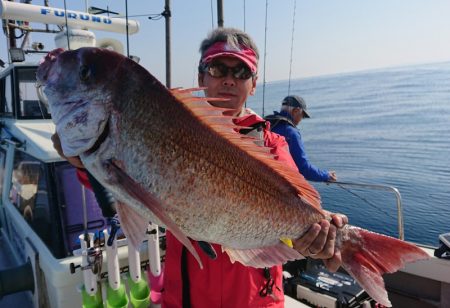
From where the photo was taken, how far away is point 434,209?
11500 mm

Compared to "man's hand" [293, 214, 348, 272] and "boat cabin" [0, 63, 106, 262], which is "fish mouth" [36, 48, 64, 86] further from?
"boat cabin" [0, 63, 106, 262]

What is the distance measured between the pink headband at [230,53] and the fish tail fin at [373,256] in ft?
3.51

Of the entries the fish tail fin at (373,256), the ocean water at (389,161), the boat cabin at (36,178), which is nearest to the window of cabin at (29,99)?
the boat cabin at (36,178)

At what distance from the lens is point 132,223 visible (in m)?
1.48

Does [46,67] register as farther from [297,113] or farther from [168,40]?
[168,40]

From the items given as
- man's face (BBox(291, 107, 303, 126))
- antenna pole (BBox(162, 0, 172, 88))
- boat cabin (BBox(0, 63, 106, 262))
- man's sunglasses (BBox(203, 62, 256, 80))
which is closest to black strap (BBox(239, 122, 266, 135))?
man's sunglasses (BBox(203, 62, 256, 80))

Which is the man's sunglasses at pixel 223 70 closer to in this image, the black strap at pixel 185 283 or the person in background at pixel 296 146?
the black strap at pixel 185 283

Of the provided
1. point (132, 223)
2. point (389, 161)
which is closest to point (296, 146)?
point (132, 223)

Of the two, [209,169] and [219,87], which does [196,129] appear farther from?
[219,87]

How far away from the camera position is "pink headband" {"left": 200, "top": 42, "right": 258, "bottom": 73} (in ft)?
6.99

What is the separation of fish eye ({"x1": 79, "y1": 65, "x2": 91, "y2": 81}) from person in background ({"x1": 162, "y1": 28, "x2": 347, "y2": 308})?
833 mm

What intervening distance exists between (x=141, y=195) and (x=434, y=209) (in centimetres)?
1225

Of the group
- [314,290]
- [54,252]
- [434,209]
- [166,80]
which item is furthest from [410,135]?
[54,252]

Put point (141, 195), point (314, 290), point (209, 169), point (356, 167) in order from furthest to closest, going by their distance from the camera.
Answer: point (356, 167) < point (314, 290) < point (209, 169) < point (141, 195)
